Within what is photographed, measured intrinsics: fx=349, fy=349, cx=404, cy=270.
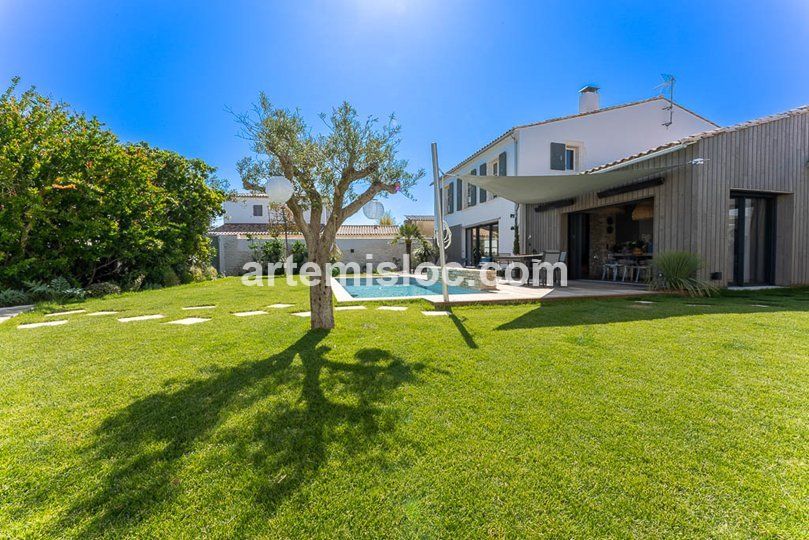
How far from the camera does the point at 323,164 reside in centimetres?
496

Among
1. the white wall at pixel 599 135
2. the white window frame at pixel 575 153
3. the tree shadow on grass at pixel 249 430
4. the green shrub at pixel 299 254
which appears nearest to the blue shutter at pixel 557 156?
the white wall at pixel 599 135

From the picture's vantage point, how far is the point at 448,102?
11930mm

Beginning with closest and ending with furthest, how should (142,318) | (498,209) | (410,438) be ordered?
(410,438), (142,318), (498,209)

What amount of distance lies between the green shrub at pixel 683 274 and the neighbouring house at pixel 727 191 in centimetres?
56

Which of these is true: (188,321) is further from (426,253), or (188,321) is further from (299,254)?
(426,253)

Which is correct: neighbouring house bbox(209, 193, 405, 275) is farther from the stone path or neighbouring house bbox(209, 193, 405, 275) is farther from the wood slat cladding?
the wood slat cladding

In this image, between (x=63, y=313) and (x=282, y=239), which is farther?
(x=282, y=239)

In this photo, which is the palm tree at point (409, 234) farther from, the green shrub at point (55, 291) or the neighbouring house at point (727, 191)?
the green shrub at point (55, 291)

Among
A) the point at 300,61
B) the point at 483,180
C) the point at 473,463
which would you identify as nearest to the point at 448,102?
the point at 483,180

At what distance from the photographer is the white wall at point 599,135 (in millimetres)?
14664

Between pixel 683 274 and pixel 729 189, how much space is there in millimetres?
3038

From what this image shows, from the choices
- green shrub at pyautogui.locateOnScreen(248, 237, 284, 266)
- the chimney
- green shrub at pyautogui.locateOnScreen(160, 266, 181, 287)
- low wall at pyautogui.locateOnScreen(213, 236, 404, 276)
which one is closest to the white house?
the chimney

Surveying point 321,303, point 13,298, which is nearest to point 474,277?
point 321,303

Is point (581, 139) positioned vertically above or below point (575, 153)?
above
